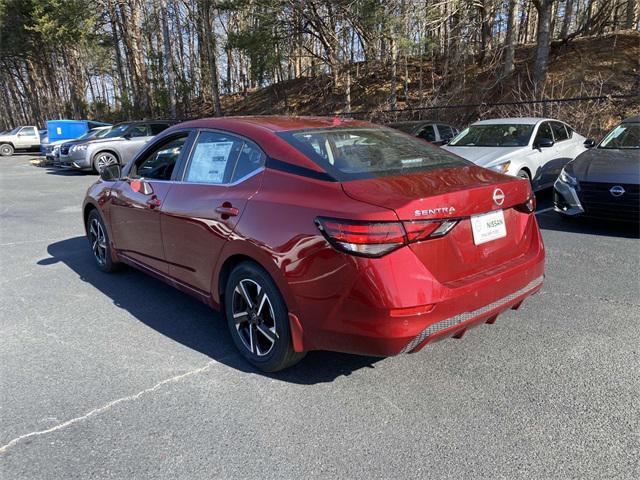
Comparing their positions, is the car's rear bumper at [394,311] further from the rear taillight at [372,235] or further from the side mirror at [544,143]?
the side mirror at [544,143]

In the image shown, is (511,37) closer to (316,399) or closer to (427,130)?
(427,130)

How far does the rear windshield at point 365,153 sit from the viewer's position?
2.97 m

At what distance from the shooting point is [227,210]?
318 cm

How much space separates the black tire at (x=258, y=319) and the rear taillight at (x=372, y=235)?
0.60m

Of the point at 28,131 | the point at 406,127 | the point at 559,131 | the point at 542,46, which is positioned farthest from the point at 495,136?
the point at 28,131

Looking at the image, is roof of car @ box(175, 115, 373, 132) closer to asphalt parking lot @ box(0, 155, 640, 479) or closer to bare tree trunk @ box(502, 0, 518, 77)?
asphalt parking lot @ box(0, 155, 640, 479)

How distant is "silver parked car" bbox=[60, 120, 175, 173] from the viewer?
15.5m

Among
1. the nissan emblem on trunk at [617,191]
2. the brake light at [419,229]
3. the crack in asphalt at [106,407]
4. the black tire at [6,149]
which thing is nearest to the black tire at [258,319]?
the crack in asphalt at [106,407]

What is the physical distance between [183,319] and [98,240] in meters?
1.95

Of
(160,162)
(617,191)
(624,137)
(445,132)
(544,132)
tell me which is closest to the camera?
(160,162)

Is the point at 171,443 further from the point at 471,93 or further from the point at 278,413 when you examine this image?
the point at 471,93

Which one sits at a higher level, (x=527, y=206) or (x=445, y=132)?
(x=527, y=206)

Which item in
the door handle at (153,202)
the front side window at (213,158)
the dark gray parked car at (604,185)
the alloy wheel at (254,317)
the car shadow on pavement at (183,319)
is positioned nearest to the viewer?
the alloy wheel at (254,317)

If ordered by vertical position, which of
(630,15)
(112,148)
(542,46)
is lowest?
(112,148)
